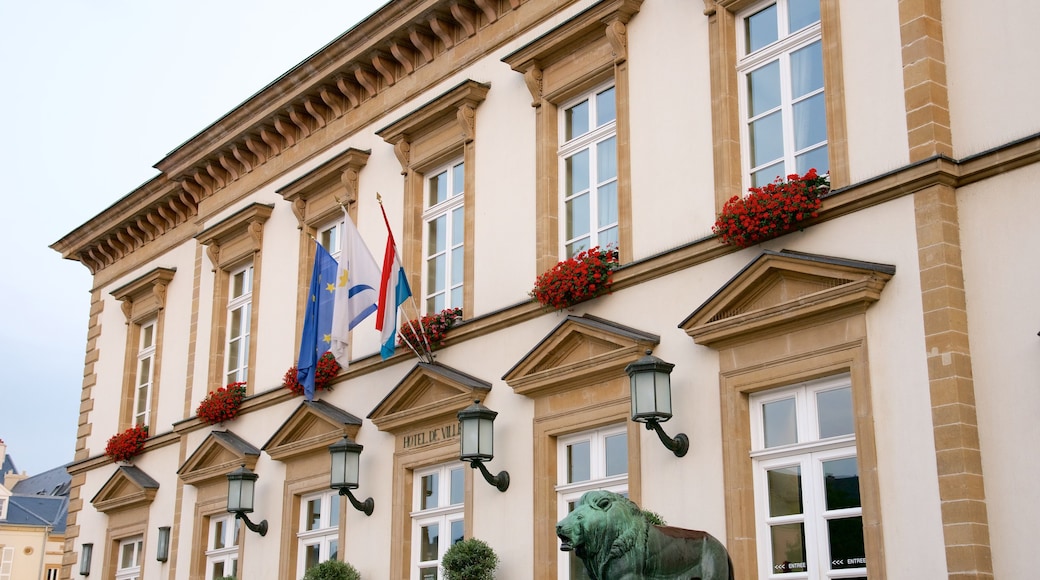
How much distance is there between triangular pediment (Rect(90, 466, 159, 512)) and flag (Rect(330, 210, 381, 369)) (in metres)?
6.24

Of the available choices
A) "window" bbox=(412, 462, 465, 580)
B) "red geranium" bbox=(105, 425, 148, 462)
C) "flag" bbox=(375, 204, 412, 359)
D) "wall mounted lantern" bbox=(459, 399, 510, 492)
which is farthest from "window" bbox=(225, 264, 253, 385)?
"wall mounted lantern" bbox=(459, 399, 510, 492)

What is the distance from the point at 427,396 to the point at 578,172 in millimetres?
2798

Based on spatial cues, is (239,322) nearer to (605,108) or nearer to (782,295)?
(605,108)

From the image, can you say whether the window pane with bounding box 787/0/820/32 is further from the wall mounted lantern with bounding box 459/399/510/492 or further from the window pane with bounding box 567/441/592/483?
the wall mounted lantern with bounding box 459/399/510/492

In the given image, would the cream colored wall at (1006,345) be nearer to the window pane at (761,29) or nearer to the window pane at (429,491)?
the window pane at (761,29)

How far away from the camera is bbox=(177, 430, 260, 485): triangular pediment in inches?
650

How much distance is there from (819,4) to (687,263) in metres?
2.31

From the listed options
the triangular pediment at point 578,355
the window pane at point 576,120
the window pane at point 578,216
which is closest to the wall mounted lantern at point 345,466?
the triangular pediment at point 578,355

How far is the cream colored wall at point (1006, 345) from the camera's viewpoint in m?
8.38

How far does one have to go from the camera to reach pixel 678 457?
10.7 meters

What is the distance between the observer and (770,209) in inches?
396

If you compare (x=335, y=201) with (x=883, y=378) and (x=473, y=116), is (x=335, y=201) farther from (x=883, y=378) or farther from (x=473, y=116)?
(x=883, y=378)

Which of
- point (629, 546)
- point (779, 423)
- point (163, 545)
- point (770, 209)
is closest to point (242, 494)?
point (163, 545)

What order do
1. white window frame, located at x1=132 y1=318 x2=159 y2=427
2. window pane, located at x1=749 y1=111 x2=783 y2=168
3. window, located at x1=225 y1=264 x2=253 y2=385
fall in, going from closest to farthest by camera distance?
window pane, located at x1=749 y1=111 x2=783 y2=168 → window, located at x1=225 y1=264 x2=253 y2=385 → white window frame, located at x1=132 y1=318 x2=159 y2=427
